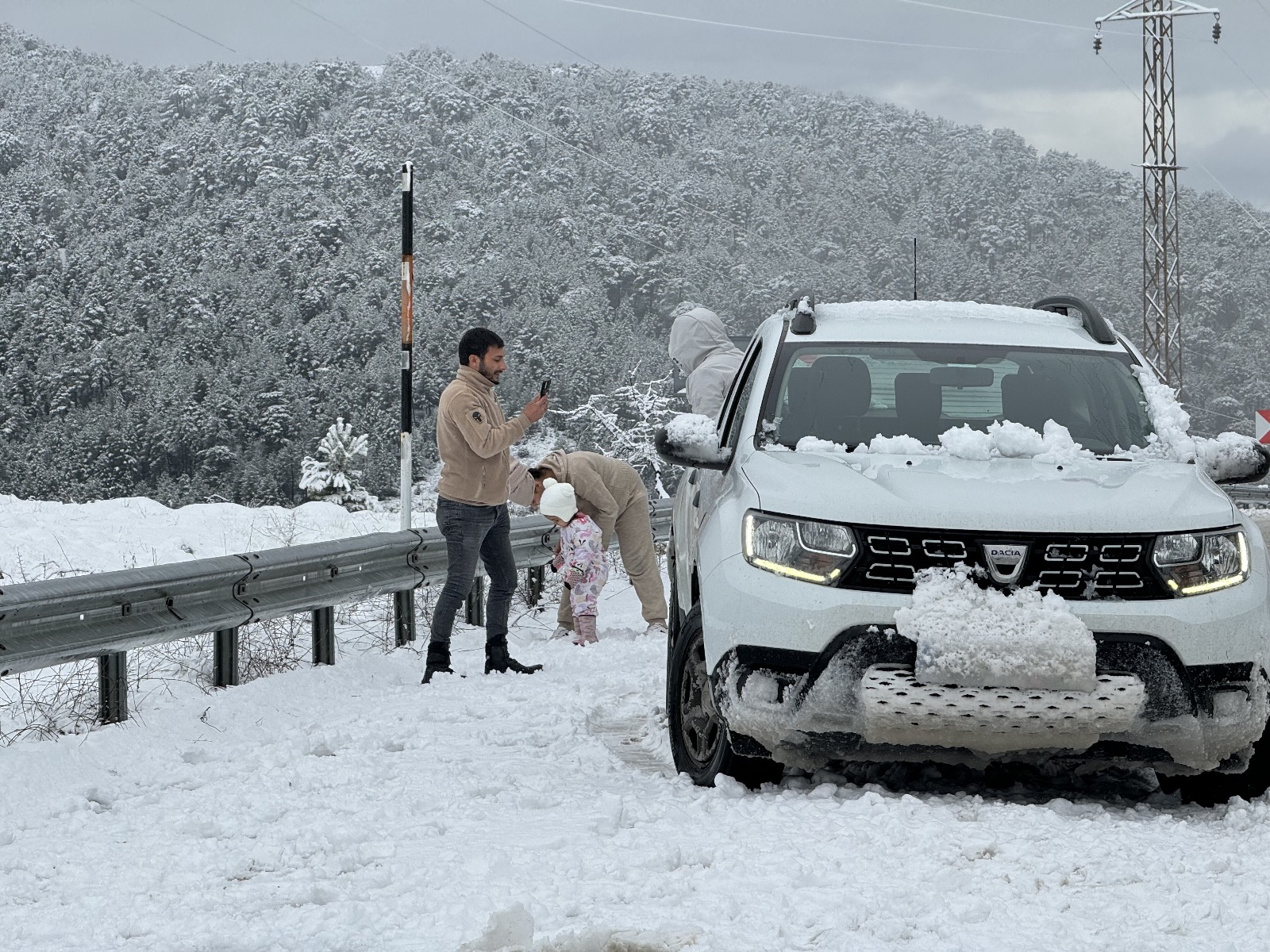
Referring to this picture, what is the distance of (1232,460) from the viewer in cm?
527

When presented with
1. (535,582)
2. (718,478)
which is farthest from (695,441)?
(535,582)

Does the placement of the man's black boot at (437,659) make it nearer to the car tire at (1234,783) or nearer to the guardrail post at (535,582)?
the guardrail post at (535,582)

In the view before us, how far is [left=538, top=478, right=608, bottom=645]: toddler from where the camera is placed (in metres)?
9.73

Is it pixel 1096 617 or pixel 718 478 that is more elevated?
pixel 718 478

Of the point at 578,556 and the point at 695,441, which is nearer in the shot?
the point at 695,441

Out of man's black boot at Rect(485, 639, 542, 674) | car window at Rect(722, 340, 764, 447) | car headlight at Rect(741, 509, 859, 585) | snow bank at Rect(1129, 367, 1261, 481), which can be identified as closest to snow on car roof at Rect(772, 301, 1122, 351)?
car window at Rect(722, 340, 764, 447)

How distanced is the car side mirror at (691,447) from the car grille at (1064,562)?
3.45 feet

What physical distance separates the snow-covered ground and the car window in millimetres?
1346

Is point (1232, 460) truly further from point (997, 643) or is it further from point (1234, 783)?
point (997, 643)

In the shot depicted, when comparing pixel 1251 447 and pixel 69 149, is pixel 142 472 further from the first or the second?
pixel 1251 447

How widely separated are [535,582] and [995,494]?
24.1ft

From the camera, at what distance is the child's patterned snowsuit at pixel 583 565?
9.73 metres

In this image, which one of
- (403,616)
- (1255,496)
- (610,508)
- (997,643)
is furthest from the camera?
(1255,496)

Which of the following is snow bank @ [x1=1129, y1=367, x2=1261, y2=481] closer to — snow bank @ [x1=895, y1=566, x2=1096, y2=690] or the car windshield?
the car windshield
